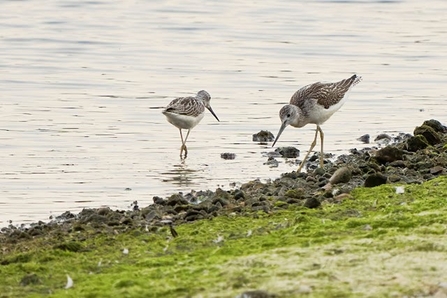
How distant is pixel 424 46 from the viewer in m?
24.0

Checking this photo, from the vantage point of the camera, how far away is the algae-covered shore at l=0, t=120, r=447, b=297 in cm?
615

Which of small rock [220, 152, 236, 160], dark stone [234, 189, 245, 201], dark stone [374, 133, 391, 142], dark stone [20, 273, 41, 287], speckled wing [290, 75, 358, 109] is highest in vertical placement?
speckled wing [290, 75, 358, 109]

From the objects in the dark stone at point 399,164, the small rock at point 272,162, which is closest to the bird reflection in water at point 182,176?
the small rock at point 272,162

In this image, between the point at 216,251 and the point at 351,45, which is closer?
the point at 216,251

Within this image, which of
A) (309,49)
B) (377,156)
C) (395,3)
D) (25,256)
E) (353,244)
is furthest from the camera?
(395,3)

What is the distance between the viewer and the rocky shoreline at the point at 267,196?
28.9 feet

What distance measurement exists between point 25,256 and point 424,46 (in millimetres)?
17855

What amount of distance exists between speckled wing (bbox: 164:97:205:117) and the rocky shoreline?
3.59 metres

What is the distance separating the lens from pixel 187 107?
51.3 feet

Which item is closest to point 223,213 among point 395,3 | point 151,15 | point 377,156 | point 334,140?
point 377,156

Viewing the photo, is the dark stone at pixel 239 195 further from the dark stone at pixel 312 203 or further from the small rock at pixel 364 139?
the small rock at pixel 364 139

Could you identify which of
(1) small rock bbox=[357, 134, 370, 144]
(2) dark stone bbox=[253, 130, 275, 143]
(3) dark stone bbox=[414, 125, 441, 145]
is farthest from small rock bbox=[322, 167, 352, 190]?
(2) dark stone bbox=[253, 130, 275, 143]

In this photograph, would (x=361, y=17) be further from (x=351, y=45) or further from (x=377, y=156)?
(x=377, y=156)

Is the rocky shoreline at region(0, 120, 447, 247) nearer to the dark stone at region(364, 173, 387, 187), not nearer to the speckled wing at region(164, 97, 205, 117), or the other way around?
the dark stone at region(364, 173, 387, 187)
